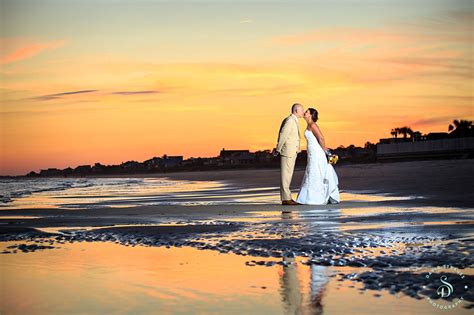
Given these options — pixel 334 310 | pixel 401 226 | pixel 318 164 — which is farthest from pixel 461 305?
pixel 318 164

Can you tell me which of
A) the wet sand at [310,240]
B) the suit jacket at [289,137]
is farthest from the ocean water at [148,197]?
the wet sand at [310,240]

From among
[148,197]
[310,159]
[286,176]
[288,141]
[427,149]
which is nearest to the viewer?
[286,176]

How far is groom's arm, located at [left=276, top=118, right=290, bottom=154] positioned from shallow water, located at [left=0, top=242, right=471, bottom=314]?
359 inches

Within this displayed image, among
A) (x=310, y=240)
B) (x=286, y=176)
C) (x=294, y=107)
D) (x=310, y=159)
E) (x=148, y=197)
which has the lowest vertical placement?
(x=310, y=240)

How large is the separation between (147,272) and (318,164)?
10.4 metres

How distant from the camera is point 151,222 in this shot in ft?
40.1

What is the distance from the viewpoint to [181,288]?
19.6 ft

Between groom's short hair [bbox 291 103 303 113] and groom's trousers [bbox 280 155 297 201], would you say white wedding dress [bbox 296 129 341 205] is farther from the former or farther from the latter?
groom's short hair [bbox 291 103 303 113]

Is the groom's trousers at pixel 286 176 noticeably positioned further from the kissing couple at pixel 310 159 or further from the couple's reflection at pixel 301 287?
the couple's reflection at pixel 301 287

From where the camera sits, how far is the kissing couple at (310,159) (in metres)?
16.6

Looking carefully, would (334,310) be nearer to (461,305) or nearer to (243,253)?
(461,305)

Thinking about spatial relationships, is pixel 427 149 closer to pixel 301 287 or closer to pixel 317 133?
pixel 317 133

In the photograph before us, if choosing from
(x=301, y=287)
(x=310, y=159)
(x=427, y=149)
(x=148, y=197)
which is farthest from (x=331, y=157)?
(x=427, y=149)

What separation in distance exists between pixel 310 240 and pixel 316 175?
8001 millimetres
